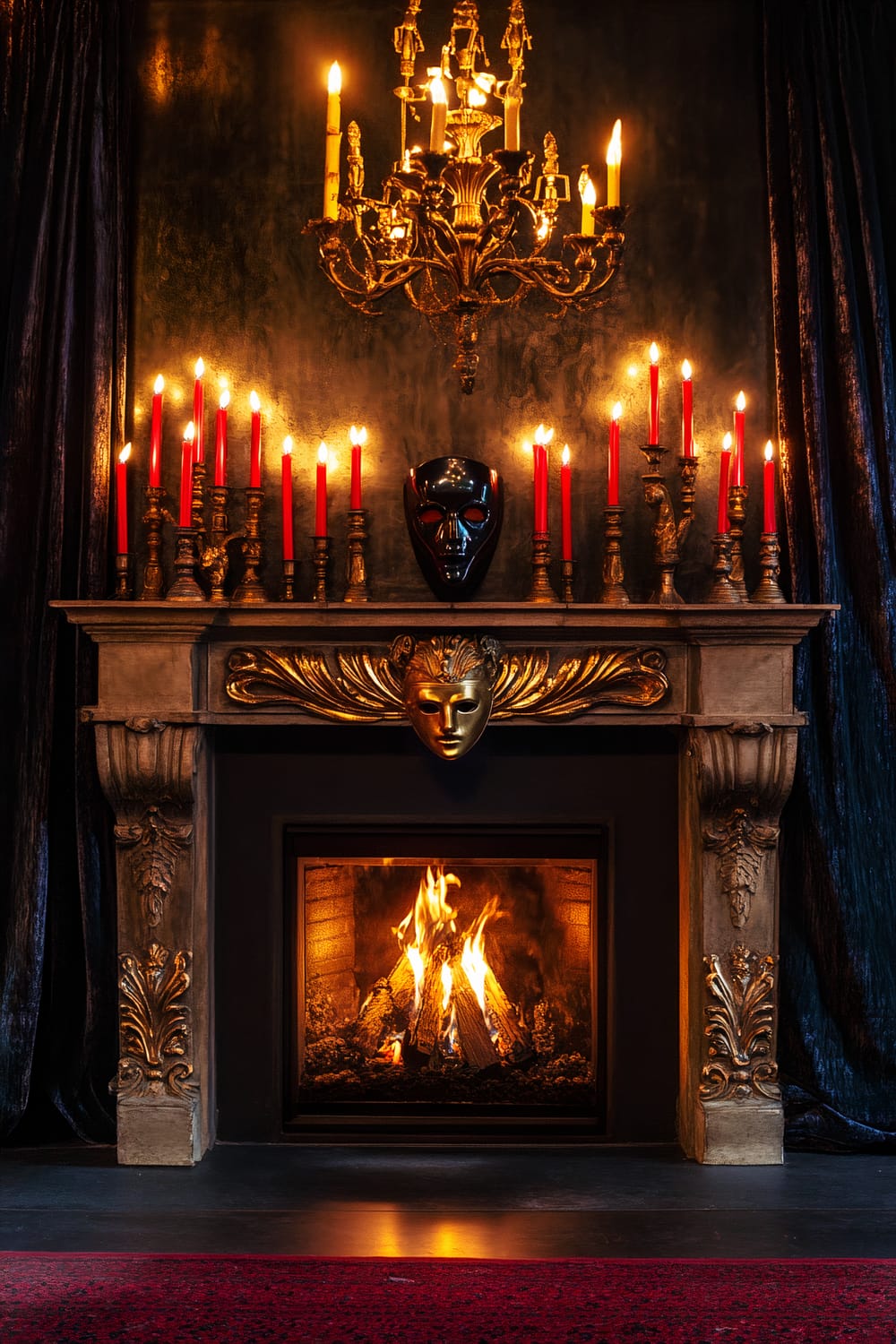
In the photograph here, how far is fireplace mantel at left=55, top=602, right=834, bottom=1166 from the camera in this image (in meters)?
3.05

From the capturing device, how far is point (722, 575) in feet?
10.2

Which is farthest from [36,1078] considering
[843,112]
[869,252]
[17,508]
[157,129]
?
[843,112]

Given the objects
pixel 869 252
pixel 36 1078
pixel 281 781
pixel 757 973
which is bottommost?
pixel 36 1078

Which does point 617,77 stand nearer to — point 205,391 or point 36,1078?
point 205,391

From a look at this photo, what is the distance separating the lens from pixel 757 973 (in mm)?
3121

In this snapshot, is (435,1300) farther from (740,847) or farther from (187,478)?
(187,478)

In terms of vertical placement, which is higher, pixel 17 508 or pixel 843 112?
pixel 843 112

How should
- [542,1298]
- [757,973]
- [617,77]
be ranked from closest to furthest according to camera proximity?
[542,1298]
[757,973]
[617,77]

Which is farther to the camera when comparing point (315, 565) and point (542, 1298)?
point (315, 565)

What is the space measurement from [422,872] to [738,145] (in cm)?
208

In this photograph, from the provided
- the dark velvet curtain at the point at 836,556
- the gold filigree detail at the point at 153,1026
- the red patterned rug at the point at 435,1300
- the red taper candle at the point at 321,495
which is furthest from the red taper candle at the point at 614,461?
the red patterned rug at the point at 435,1300

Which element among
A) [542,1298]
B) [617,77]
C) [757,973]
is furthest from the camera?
[617,77]

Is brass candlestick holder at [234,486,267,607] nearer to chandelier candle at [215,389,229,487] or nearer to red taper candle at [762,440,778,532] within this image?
chandelier candle at [215,389,229,487]

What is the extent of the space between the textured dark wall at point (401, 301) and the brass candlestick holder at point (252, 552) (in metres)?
0.24
